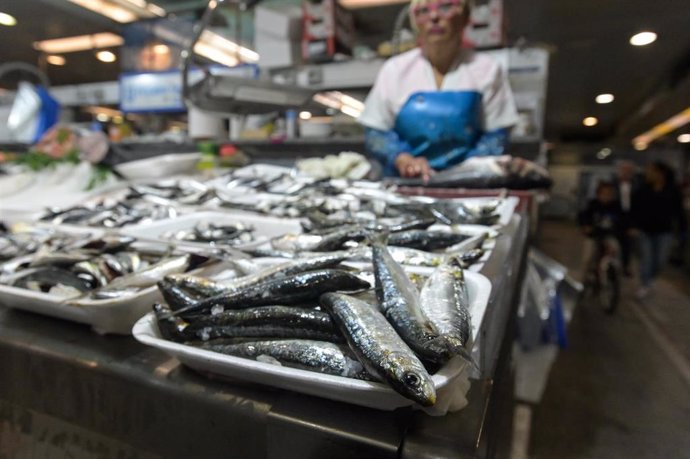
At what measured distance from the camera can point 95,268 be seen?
98 centimetres

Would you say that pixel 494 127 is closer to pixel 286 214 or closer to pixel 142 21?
pixel 286 214

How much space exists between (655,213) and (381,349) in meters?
6.36

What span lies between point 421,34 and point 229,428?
2.30 m

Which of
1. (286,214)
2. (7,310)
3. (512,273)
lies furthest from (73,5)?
(512,273)

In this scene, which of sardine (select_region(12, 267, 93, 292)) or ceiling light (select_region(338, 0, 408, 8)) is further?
ceiling light (select_region(338, 0, 408, 8))

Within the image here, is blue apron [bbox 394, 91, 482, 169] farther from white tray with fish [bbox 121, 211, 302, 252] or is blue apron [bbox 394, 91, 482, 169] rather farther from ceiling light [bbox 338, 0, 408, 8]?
ceiling light [bbox 338, 0, 408, 8]

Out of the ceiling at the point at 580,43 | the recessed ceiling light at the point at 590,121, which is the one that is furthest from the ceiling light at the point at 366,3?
the recessed ceiling light at the point at 590,121

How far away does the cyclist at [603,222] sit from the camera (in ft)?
19.6

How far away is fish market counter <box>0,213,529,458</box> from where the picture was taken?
49cm

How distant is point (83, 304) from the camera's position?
73cm

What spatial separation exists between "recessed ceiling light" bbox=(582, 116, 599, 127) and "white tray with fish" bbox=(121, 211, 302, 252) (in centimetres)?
1797

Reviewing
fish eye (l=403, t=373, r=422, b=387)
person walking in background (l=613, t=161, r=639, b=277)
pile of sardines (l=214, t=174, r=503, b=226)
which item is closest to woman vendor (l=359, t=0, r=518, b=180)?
pile of sardines (l=214, t=174, r=503, b=226)

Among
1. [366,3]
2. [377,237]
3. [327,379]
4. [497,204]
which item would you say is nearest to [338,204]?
[497,204]

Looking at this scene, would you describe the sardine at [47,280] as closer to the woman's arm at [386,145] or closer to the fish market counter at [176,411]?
the fish market counter at [176,411]
